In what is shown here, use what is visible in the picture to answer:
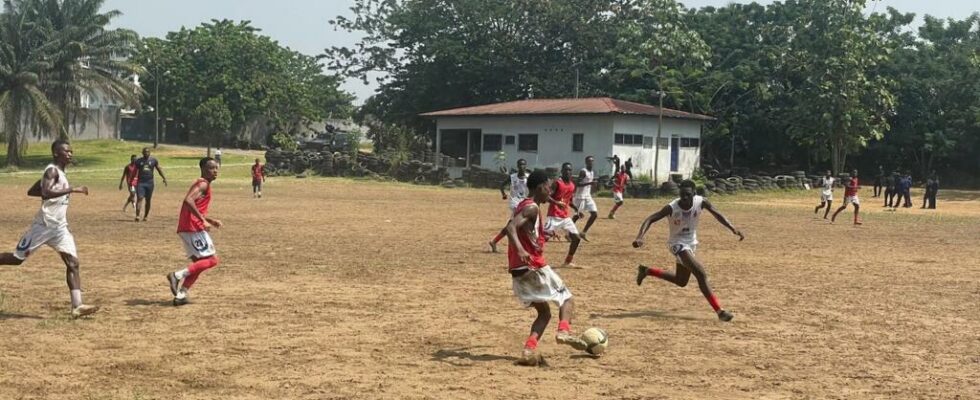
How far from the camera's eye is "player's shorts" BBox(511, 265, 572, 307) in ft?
27.2

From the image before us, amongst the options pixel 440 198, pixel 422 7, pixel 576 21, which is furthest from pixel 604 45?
pixel 440 198

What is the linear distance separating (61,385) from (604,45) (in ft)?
176

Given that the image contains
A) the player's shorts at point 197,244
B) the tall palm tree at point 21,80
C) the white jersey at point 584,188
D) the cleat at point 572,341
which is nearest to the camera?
the cleat at point 572,341

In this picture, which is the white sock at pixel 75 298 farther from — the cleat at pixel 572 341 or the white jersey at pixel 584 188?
the white jersey at pixel 584 188

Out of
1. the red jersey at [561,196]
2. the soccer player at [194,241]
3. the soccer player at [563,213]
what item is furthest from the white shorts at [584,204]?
the soccer player at [194,241]

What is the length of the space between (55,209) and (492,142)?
40089mm

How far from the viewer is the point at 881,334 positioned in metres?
9.59

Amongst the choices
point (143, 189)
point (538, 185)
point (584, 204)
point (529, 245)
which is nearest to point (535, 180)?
point (538, 185)

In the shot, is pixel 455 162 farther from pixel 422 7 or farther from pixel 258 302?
pixel 258 302

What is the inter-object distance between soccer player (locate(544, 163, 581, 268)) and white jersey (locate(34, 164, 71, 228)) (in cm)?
676

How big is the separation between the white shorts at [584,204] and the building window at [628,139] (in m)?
25.7

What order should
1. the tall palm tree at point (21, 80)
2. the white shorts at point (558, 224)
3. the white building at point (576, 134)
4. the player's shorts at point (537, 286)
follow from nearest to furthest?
the player's shorts at point (537, 286) → the white shorts at point (558, 224) → the white building at point (576, 134) → the tall palm tree at point (21, 80)

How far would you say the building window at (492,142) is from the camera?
49.0 metres

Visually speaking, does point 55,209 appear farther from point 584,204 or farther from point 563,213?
point 584,204
